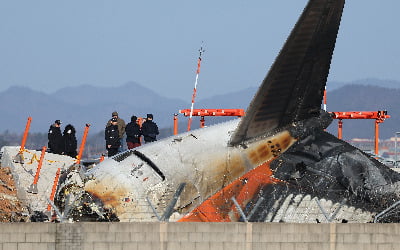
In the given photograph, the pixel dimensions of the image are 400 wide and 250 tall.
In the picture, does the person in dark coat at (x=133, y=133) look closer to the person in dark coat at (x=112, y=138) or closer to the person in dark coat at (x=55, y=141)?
the person in dark coat at (x=112, y=138)

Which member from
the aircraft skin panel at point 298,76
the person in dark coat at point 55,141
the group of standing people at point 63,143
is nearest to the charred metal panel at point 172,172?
the aircraft skin panel at point 298,76

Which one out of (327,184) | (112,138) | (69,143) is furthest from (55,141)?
(327,184)

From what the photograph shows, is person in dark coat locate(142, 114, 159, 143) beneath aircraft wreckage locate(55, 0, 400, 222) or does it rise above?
above

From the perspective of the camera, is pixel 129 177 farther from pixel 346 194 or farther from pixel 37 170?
pixel 37 170

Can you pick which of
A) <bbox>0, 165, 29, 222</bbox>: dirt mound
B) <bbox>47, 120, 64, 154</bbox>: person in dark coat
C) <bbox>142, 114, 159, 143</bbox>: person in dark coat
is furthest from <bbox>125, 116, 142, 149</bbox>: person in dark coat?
<bbox>0, 165, 29, 222</bbox>: dirt mound

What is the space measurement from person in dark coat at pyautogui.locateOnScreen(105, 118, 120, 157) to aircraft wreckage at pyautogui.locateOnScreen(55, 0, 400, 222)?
387 inches

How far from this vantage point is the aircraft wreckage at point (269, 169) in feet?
77.2

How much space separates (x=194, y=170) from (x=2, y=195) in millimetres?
10597

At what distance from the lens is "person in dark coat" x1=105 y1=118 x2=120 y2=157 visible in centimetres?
3491

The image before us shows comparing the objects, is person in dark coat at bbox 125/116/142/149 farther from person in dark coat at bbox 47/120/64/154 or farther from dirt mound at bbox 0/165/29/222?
dirt mound at bbox 0/165/29/222

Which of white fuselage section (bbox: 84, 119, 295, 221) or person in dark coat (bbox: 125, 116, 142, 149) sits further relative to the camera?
person in dark coat (bbox: 125, 116, 142, 149)

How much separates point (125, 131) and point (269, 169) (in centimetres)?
1217

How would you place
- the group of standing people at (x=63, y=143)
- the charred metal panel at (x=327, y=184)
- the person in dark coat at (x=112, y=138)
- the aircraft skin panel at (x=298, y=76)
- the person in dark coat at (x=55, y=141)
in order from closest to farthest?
the aircraft skin panel at (x=298, y=76) → the charred metal panel at (x=327, y=184) → the person in dark coat at (x=112, y=138) → the person in dark coat at (x=55, y=141) → the group of standing people at (x=63, y=143)

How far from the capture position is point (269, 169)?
24516 millimetres
